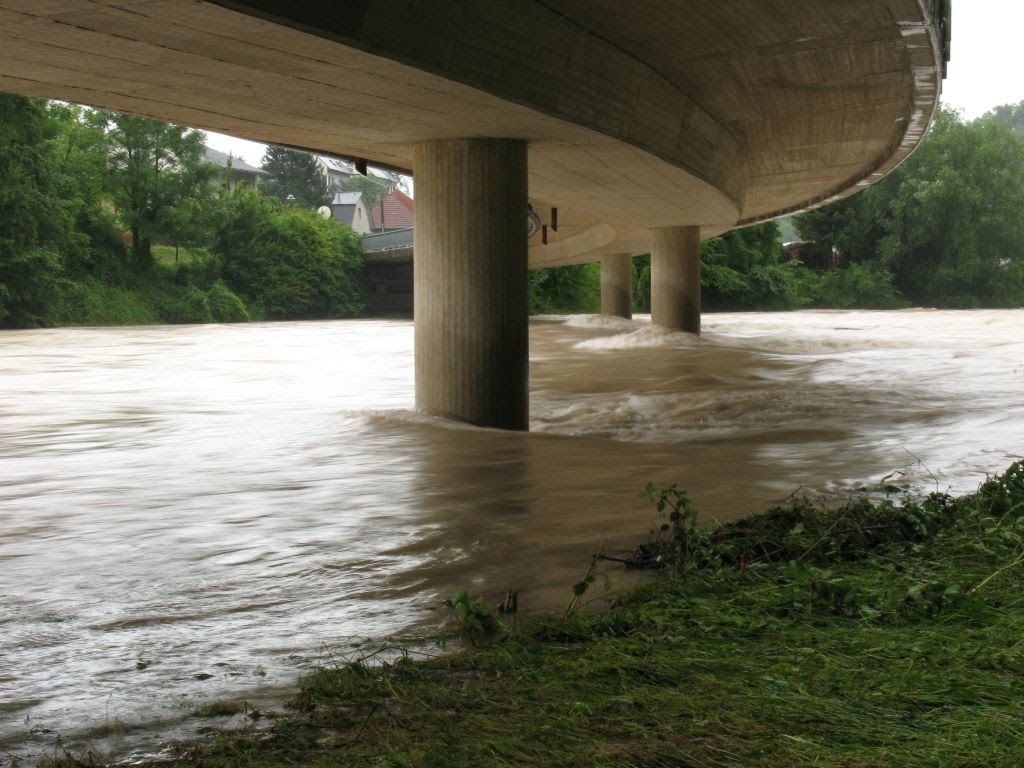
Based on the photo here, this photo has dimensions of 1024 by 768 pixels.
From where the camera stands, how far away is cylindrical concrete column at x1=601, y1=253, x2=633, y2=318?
4838cm

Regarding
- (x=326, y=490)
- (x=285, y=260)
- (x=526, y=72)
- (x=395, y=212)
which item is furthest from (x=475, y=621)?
(x=395, y=212)

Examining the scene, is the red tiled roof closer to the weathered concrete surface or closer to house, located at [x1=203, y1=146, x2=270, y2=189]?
house, located at [x1=203, y1=146, x2=270, y2=189]

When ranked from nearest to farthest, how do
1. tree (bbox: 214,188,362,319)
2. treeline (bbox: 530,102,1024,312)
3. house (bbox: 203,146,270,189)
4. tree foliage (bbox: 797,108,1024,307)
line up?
tree (bbox: 214,188,362,319), treeline (bbox: 530,102,1024,312), tree foliage (bbox: 797,108,1024,307), house (bbox: 203,146,270,189)

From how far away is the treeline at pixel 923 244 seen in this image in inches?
2990

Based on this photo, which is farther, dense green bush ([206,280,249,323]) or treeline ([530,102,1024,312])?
treeline ([530,102,1024,312])

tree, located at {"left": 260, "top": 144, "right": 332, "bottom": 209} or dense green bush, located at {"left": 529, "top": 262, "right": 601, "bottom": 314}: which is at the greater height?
tree, located at {"left": 260, "top": 144, "right": 332, "bottom": 209}

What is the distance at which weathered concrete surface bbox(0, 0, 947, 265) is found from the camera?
8.21 meters

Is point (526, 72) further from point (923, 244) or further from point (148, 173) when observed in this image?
point (923, 244)

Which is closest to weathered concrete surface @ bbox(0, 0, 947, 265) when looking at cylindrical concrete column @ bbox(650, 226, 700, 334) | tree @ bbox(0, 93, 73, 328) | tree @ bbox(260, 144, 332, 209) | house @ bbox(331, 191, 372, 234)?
cylindrical concrete column @ bbox(650, 226, 700, 334)

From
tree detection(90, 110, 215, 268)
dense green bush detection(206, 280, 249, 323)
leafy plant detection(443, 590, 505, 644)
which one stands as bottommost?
leafy plant detection(443, 590, 505, 644)

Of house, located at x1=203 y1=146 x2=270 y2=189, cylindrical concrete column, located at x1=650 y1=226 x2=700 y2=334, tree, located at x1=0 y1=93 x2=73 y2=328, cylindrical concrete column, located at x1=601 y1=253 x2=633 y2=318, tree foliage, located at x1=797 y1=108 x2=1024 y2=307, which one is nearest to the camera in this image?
cylindrical concrete column, located at x1=650 y1=226 x2=700 y2=334

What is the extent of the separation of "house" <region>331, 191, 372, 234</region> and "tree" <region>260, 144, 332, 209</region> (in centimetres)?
563

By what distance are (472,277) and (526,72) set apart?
2665 millimetres

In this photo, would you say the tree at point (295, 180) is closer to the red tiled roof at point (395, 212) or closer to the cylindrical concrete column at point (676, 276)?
the red tiled roof at point (395, 212)
